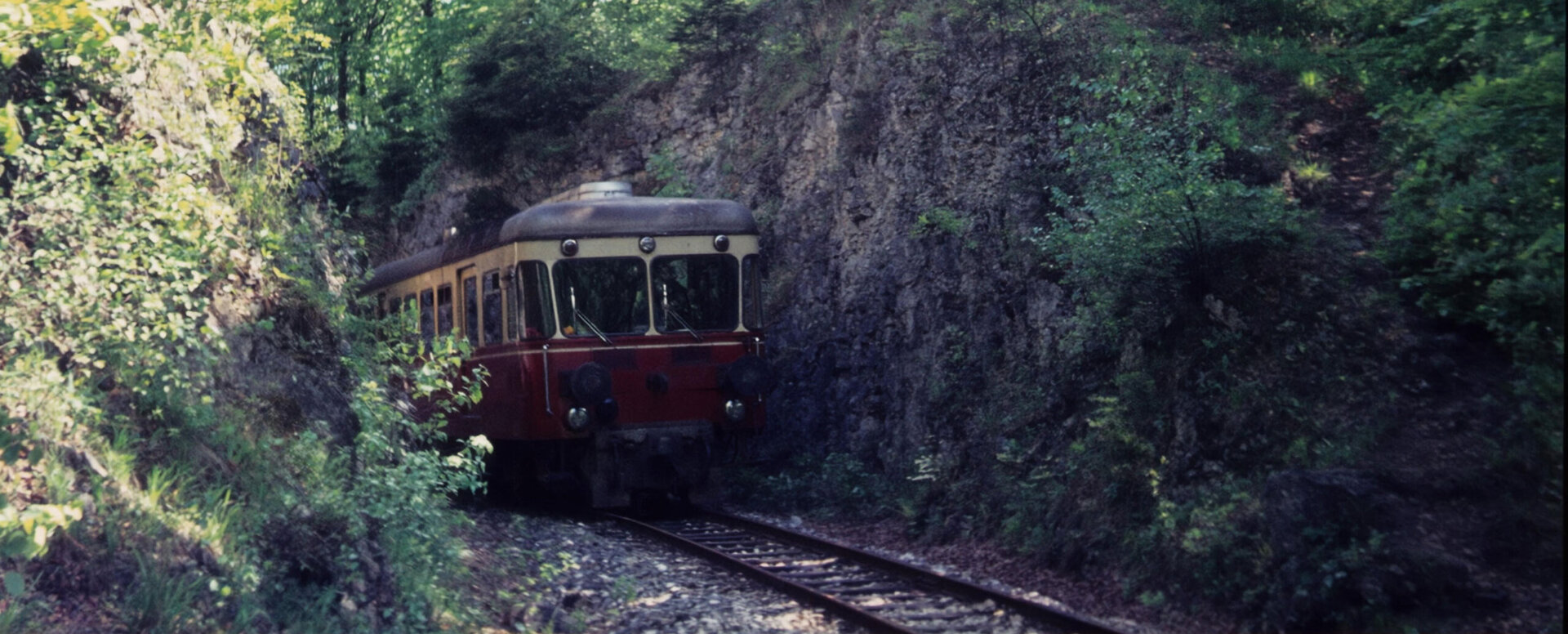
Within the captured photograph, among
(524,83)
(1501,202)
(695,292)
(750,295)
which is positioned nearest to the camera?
(1501,202)

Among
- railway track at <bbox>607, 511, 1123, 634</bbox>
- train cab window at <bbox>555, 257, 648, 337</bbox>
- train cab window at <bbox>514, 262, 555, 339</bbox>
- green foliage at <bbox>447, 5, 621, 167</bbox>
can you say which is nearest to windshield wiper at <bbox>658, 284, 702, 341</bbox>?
train cab window at <bbox>555, 257, 648, 337</bbox>

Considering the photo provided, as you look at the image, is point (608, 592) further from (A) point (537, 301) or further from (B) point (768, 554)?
(A) point (537, 301)

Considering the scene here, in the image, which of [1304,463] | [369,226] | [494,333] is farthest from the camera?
[369,226]

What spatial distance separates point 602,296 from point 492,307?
147cm

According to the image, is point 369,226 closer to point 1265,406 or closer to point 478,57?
point 478,57

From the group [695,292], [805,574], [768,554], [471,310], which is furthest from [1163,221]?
[471,310]

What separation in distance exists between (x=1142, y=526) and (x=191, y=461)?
601 centimetres

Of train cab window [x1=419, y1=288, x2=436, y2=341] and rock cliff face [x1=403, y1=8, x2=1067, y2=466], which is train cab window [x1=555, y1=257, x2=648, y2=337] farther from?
train cab window [x1=419, y1=288, x2=436, y2=341]

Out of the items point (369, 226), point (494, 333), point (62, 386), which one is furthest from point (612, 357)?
point (369, 226)

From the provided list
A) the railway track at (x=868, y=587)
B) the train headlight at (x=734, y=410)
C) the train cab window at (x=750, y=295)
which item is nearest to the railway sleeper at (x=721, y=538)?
the railway track at (x=868, y=587)

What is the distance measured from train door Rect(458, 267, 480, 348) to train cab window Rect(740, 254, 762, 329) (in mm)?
2907

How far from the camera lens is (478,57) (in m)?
21.2

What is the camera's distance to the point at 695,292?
41.0ft

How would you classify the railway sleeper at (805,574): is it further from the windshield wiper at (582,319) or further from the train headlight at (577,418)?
the windshield wiper at (582,319)
